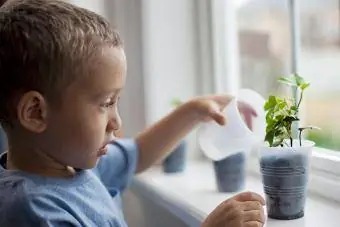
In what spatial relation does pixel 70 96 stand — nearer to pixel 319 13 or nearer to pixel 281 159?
pixel 281 159

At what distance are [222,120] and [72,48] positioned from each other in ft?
0.97

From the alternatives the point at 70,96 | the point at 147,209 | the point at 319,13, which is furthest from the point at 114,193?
the point at 319,13

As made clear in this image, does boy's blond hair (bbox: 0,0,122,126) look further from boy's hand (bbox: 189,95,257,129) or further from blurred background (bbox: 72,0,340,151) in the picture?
blurred background (bbox: 72,0,340,151)

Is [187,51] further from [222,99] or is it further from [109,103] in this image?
[109,103]

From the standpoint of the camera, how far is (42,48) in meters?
0.71

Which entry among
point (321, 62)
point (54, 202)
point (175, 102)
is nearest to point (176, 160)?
point (175, 102)

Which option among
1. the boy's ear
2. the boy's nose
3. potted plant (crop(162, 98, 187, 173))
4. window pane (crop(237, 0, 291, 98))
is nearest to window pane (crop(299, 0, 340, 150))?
window pane (crop(237, 0, 291, 98))

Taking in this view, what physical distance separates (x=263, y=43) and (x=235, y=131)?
1.04 ft

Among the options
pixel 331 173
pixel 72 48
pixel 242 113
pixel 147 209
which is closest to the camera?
pixel 72 48

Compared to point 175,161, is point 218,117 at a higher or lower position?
higher

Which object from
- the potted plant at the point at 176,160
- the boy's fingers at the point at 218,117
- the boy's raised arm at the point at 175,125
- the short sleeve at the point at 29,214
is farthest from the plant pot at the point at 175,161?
the short sleeve at the point at 29,214

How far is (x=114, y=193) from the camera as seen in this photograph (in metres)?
1.00

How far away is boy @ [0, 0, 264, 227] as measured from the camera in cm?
72

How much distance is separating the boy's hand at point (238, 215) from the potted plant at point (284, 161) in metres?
0.07
